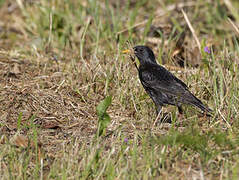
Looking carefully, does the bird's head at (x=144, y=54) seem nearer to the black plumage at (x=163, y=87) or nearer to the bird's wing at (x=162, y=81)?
the black plumage at (x=163, y=87)

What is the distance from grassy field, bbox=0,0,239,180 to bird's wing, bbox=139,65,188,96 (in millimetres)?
181

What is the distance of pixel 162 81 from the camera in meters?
5.19

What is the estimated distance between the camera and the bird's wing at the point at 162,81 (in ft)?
16.5

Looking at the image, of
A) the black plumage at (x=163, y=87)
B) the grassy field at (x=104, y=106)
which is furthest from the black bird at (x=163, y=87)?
the grassy field at (x=104, y=106)

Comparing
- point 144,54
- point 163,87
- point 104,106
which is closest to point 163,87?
point 163,87

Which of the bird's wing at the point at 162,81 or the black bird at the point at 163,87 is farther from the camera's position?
the bird's wing at the point at 162,81

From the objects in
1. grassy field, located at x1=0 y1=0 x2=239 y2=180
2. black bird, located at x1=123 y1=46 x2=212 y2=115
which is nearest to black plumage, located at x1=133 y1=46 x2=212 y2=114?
black bird, located at x1=123 y1=46 x2=212 y2=115

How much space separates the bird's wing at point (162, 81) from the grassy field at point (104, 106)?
0.59 feet

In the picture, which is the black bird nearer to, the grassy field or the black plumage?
the black plumage

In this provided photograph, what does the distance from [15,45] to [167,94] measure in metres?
3.05

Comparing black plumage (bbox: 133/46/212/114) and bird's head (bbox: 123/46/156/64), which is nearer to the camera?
black plumage (bbox: 133/46/212/114)

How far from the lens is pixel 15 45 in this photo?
23.8ft

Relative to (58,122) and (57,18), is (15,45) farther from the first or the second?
(58,122)

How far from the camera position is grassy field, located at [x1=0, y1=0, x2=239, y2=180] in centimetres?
361
